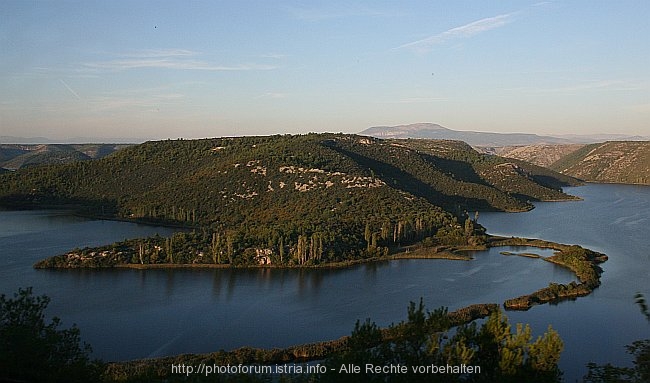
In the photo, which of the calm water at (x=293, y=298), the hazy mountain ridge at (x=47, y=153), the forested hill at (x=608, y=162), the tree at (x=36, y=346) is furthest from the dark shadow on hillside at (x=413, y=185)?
the hazy mountain ridge at (x=47, y=153)

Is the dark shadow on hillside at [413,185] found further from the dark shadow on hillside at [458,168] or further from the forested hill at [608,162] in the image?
the forested hill at [608,162]

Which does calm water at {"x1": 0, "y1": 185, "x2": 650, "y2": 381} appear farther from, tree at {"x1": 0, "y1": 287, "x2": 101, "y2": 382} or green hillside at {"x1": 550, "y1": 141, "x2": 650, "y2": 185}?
green hillside at {"x1": 550, "y1": 141, "x2": 650, "y2": 185}

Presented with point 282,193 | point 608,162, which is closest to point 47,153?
point 282,193

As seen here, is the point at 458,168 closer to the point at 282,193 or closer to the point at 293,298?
the point at 282,193

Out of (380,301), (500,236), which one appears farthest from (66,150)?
(380,301)

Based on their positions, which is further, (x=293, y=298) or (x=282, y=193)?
(x=282, y=193)

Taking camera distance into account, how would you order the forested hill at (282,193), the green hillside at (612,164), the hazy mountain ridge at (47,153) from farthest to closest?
1. the hazy mountain ridge at (47,153)
2. the green hillside at (612,164)
3. the forested hill at (282,193)

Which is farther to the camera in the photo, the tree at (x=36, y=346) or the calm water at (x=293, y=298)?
the calm water at (x=293, y=298)
